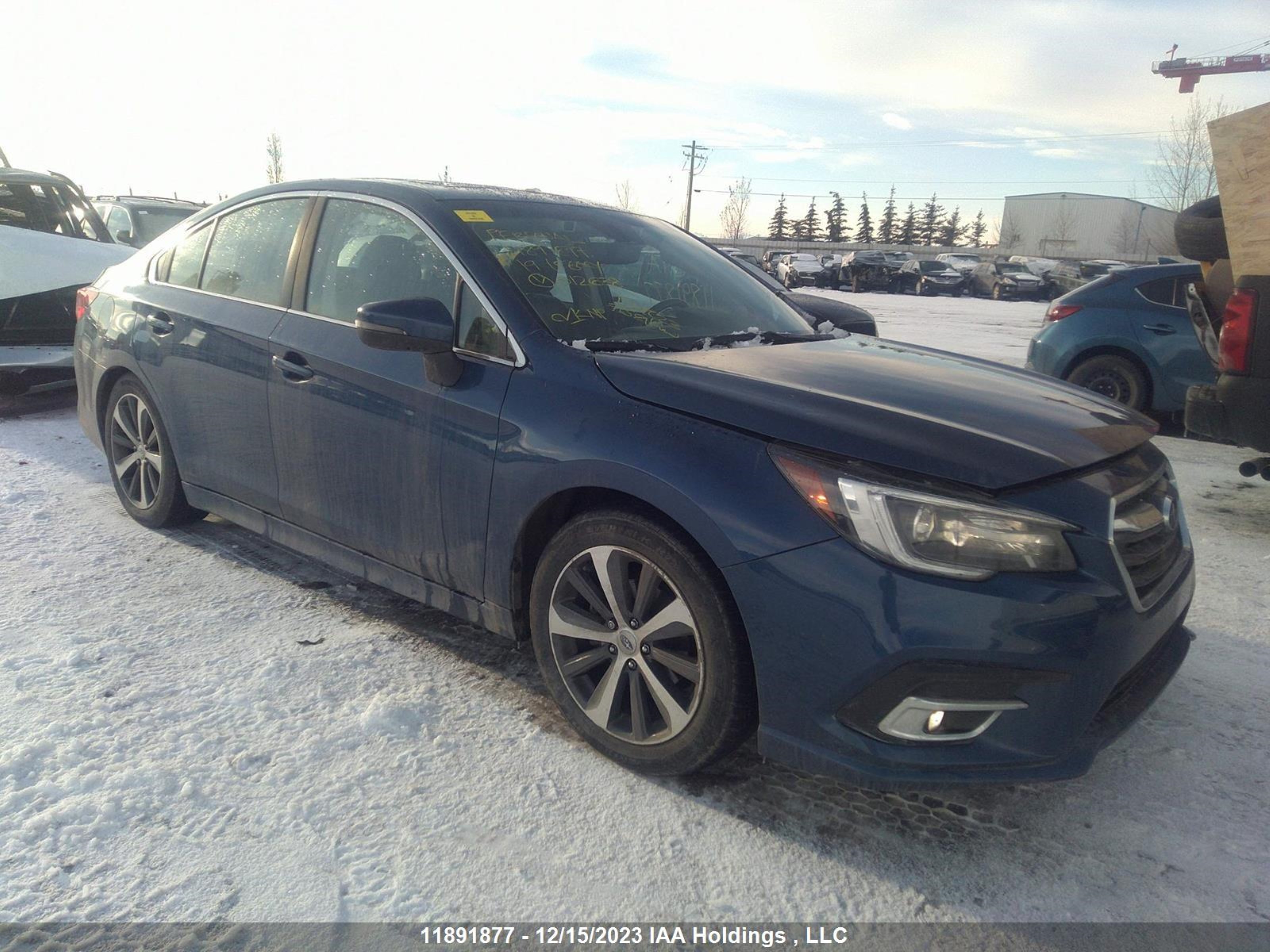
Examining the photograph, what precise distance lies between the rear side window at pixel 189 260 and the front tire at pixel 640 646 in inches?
95.6

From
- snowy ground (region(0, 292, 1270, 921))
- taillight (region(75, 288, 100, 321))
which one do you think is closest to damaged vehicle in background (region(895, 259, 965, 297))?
snowy ground (region(0, 292, 1270, 921))

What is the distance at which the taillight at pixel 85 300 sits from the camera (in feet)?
15.5

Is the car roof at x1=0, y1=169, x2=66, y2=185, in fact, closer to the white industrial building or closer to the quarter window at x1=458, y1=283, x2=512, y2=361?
the quarter window at x1=458, y1=283, x2=512, y2=361

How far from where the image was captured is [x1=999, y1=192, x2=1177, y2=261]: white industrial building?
241 feet

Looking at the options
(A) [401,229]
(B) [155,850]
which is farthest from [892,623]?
(A) [401,229]

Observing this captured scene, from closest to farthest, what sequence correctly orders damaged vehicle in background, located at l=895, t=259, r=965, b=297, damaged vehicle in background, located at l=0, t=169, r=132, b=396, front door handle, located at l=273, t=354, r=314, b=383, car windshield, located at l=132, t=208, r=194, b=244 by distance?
front door handle, located at l=273, t=354, r=314, b=383, damaged vehicle in background, located at l=0, t=169, r=132, b=396, car windshield, located at l=132, t=208, r=194, b=244, damaged vehicle in background, located at l=895, t=259, r=965, b=297

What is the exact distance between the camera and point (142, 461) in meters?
4.42

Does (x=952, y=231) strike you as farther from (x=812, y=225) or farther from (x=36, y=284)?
(x=36, y=284)

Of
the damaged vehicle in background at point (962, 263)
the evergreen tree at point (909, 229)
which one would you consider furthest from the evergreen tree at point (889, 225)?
the damaged vehicle in background at point (962, 263)

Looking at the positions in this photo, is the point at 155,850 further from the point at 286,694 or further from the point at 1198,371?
the point at 1198,371

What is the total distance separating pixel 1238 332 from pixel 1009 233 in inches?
3326

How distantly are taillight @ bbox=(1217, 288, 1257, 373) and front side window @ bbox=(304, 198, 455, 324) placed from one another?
399 cm

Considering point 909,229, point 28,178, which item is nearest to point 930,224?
point 909,229

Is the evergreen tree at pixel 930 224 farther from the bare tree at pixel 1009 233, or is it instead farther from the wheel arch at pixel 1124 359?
the wheel arch at pixel 1124 359
